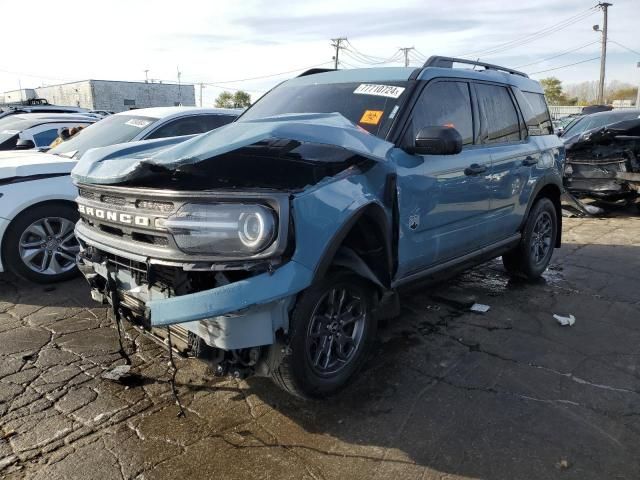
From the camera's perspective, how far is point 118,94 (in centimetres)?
5206

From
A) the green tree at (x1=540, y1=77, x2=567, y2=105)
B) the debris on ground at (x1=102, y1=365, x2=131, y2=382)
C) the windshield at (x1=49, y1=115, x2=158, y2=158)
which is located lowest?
the debris on ground at (x1=102, y1=365, x2=131, y2=382)

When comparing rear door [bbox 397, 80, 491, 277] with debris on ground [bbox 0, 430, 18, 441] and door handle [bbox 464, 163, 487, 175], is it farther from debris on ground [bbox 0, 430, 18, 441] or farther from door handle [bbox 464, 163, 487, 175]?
debris on ground [bbox 0, 430, 18, 441]

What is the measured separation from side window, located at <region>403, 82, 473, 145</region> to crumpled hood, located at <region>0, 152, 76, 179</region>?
3.53m

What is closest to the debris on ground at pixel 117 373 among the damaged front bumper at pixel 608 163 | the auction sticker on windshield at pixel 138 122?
the auction sticker on windshield at pixel 138 122

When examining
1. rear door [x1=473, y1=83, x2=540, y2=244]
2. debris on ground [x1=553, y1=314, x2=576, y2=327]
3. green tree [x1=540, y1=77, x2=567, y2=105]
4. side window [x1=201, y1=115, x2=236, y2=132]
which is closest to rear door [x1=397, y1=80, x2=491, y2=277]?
rear door [x1=473, y1=83, x2=540, y2=244]

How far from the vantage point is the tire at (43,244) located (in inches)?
191

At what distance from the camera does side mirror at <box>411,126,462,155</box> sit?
3.18 metres

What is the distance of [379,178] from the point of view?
3096mm

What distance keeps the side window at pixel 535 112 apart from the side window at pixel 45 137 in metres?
7.27

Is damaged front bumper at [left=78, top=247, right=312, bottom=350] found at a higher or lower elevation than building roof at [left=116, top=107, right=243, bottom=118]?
lower

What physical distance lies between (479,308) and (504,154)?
138cm

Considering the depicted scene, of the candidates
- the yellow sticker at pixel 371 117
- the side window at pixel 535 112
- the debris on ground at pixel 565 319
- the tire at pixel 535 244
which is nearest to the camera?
the yellow sticker at pixel 371 117

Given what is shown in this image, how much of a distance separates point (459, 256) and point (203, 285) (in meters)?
2.31

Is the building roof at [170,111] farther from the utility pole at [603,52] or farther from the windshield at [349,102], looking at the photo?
the utility pole at [603,52]
